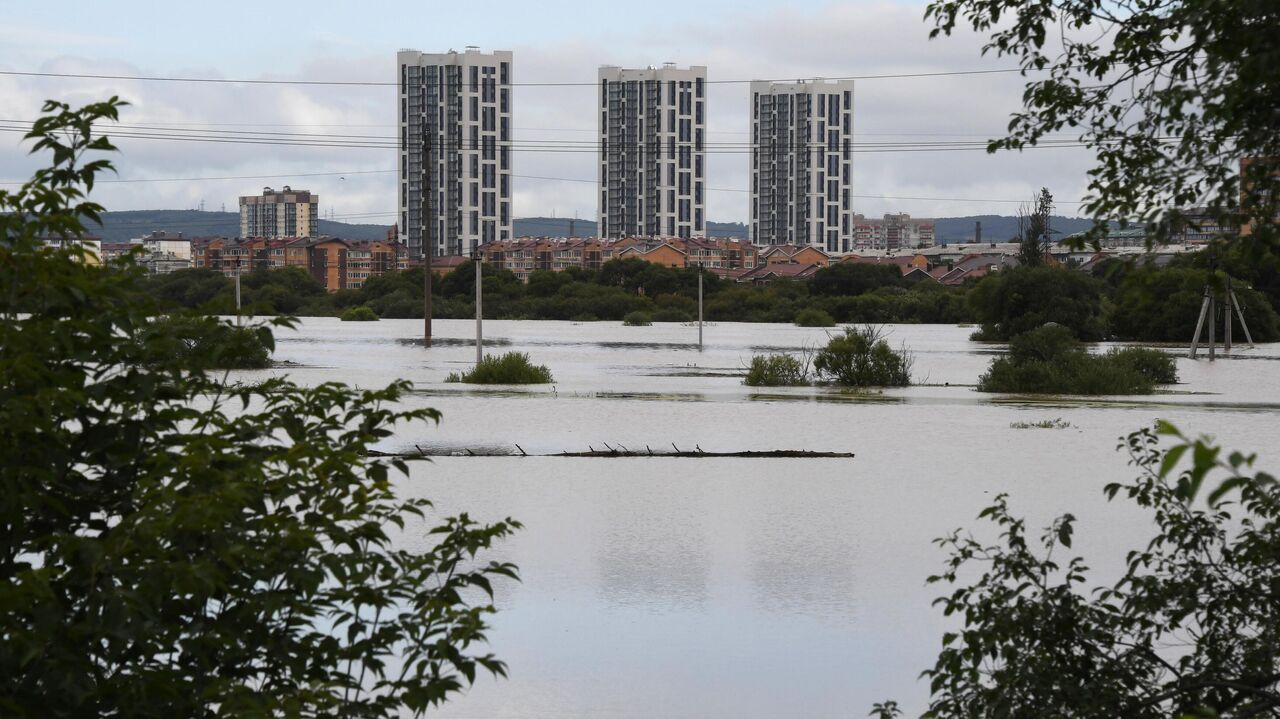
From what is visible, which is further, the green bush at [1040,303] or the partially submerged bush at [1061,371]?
the green bush at [1040,303]

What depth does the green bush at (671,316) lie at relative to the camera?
8344 cm

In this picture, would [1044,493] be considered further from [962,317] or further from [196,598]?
[962,317]

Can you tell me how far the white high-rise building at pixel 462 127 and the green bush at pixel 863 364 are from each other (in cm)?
10581

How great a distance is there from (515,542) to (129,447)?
5995 millimetres

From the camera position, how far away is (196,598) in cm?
316

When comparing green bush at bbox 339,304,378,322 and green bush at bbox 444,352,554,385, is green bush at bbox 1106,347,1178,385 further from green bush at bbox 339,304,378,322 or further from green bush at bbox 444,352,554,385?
green bush at bbox 339,304,378,322

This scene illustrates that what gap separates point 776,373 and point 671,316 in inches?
2233

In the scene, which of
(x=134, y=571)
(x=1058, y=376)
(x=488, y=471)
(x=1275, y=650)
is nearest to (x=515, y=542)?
(x=488, y=471)

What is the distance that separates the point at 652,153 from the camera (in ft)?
578

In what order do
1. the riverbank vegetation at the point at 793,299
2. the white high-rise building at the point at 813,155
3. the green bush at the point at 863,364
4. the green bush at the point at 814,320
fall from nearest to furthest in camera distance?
the green bush at the point at 863,364
the riverbank vegetation at the point at 793,299
the green bush at the point at 814,320
the white high-rise building at the point at 813,155

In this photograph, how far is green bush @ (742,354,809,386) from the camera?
27047 mm

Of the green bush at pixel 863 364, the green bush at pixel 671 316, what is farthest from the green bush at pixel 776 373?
the green bush at pixel 671 316

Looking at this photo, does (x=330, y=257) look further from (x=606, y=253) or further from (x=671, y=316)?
(x=671, y=316)

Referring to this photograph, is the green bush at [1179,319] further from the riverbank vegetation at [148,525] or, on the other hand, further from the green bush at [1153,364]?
the riverbank vegetation at [148,525]
